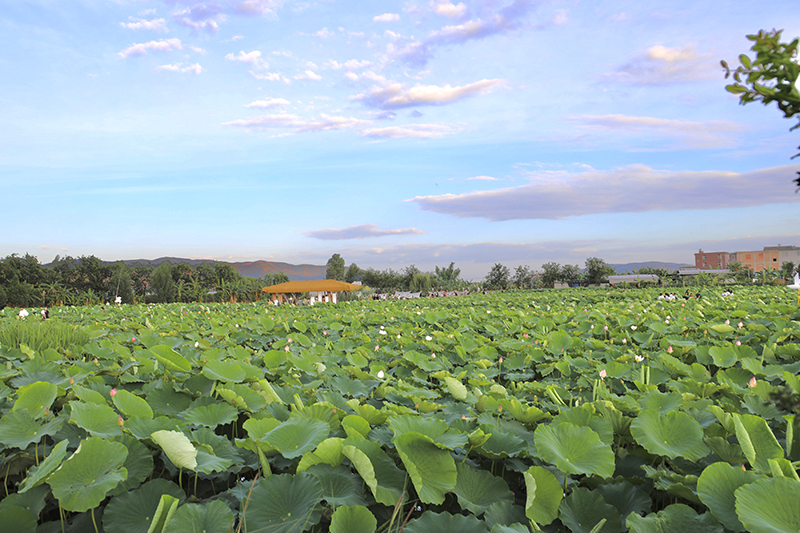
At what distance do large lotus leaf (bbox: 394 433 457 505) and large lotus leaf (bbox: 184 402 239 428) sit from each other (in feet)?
2.83

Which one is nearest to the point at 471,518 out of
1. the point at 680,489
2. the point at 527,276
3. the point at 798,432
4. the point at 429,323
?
the point at 680,489

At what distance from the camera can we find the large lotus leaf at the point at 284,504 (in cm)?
127

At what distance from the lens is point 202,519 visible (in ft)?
4.12

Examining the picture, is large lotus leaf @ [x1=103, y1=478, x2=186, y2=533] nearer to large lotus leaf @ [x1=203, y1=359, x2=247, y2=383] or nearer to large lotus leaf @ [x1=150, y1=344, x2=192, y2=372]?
large lotus leaf @ [x1=203, y1=359, x2=247, y2=383]

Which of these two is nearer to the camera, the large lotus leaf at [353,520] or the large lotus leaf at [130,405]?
the large lotus leaf at [353,520]

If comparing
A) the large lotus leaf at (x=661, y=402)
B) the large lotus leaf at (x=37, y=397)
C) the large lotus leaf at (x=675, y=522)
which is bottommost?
the large lotus leaf at (x=675, y=522)

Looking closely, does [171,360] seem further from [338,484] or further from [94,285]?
[94,285]

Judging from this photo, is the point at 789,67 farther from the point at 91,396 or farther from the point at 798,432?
the point at 91,396

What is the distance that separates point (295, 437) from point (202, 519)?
38 cm

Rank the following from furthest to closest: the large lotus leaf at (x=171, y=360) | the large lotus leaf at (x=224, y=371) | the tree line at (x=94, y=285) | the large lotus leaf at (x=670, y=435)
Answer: the tree line at (x=94, y=285)
the large lotus leaf at (x=171, y=360)
the large lotus leaf at (x=224, y=371)
the large lotus leaf at (x=670, y=435)

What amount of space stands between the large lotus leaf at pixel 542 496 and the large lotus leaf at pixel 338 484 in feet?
1.66

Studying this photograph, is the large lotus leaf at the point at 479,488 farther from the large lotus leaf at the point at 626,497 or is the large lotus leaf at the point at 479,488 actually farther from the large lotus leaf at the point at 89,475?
the large lotus leaf at the point at 89,475

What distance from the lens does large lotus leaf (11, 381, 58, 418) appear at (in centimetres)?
184

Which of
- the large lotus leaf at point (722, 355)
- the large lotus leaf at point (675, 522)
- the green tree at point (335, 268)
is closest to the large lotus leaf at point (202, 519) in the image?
the large lotus leaf at point (675, 522)
